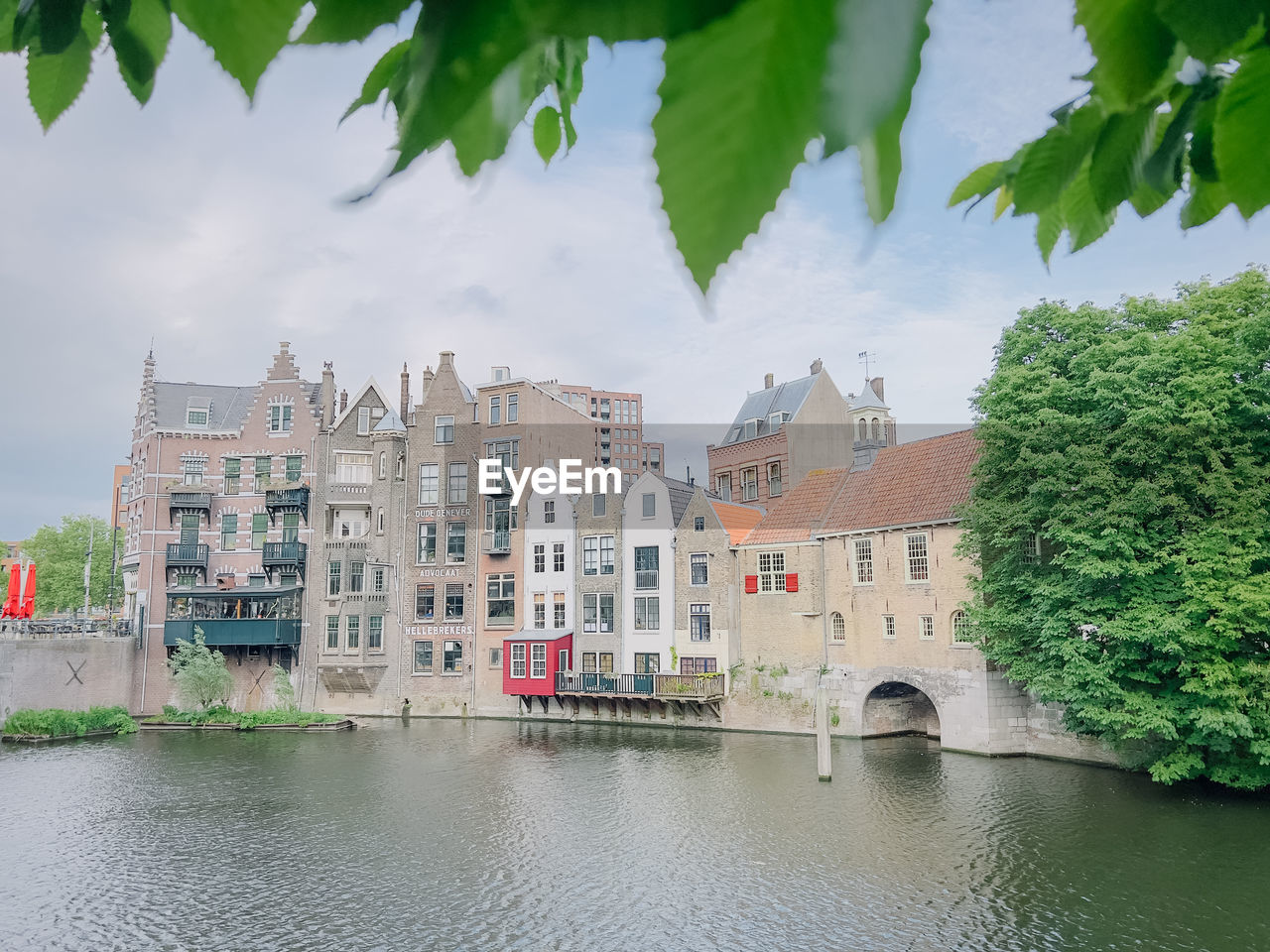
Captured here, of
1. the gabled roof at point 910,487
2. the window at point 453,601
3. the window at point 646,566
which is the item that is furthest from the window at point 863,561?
the window at point 453,601

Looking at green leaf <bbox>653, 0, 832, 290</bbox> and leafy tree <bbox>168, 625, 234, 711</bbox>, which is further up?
green leaf <bbox>653, 0, 832, 290</bbox>

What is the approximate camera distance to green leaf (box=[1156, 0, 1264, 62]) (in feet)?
2.70

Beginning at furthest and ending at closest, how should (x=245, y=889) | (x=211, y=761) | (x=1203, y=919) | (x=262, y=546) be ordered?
(x=262, y=546), (x=211, y=761), (x=245, y=889), (x=1203, y=919)

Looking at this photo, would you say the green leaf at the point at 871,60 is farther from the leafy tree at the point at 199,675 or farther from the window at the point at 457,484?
the leafy tree at the point at 199,675

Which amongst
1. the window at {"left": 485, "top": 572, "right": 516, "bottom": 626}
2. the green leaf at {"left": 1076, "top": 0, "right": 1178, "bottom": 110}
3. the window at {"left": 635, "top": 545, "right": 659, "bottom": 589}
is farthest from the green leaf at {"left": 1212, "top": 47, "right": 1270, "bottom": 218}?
the window at {"left": 485, "top": 572, "right": 516, "bottom": 626}

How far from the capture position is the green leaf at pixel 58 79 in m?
1.30

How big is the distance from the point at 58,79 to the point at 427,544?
137 ft

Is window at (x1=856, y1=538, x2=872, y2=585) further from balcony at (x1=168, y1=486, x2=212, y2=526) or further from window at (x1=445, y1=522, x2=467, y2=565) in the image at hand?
balcony at (x1=168, y1=486, x2=212, y2=526)

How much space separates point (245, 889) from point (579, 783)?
1040 centimetres

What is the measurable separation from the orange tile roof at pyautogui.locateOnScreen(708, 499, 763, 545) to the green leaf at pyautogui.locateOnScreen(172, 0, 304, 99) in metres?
35.6

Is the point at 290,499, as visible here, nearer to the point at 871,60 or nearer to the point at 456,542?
the point at 456,542

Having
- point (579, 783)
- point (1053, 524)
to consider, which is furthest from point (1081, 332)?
point (579, 783)

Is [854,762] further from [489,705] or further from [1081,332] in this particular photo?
[489,705]

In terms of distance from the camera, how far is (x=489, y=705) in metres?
39.8
